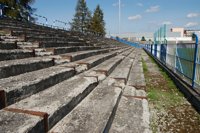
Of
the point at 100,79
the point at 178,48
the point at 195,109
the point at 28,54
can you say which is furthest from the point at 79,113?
the point at 178,48

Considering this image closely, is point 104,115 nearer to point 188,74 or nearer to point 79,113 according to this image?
point 79,113

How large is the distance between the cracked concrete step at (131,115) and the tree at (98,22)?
51.0 metres

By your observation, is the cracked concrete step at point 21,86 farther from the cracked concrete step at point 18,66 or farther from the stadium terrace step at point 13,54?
the stadium terrace step at point 13,54

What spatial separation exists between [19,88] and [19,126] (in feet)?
1.84

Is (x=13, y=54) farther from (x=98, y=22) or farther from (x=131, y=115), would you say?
(x=98, y=22)

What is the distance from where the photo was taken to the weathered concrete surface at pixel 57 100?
1.73 metres

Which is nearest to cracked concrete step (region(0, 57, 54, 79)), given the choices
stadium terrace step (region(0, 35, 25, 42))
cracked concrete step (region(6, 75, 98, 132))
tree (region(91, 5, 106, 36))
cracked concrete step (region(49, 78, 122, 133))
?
cracked concrete step (region(6, 75, 98, 132))

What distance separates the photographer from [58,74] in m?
2.70

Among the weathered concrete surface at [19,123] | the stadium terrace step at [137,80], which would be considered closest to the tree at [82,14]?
the stadium terrace step at [137,80]

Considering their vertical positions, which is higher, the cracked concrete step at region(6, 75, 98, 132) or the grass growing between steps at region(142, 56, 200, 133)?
the cracked concrete step at region(6, 75, 98, 132)

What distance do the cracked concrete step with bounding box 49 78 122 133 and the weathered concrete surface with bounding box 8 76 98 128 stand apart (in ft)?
0.23

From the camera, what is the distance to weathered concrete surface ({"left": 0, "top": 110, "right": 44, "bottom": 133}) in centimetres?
133

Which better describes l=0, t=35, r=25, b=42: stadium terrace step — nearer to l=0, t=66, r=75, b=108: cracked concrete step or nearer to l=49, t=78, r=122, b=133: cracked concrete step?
l=0, t=66, r=75, b=108: cracked concrete step

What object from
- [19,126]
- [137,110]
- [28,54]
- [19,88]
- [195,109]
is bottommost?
[195,109]
